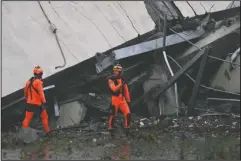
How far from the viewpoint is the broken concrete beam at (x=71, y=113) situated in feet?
32.3

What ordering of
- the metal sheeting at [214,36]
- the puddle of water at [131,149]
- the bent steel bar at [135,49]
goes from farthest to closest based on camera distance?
the metal sheeting at [214,36] < the bent steel bar at [135,49] < the puddle of water at [131,149]

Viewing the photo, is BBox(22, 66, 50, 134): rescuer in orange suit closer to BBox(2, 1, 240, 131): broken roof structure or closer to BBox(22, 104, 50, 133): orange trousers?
BBox(22, 104, 50, 133): orange trousers

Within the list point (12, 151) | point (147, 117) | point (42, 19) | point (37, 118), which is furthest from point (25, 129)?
point (42, 19)

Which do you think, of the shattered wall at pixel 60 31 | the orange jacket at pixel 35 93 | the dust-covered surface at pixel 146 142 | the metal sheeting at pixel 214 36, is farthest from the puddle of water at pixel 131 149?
the metal sheeting at pixel 214 36

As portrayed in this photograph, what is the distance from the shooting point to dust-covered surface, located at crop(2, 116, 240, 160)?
7.67m

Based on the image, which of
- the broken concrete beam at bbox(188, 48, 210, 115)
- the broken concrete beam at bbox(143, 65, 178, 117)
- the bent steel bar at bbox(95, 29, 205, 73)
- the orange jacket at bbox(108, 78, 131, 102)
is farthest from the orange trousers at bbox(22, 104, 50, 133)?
the broken concrete beam at bbox(188, 48, 210, 115)

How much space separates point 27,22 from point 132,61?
274cm

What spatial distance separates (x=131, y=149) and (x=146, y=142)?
598 millimetres

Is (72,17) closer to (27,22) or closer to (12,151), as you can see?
(27,22)

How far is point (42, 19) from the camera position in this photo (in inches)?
444

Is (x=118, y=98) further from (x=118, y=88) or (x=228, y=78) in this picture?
(x=228, y=78)

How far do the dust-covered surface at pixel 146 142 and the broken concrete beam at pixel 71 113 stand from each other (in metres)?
0.32

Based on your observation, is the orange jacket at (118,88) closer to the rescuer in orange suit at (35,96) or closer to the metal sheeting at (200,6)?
the rescuer in orange suit at (35,96)

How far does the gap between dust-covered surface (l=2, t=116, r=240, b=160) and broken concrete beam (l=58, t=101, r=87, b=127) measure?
12.4 inches
